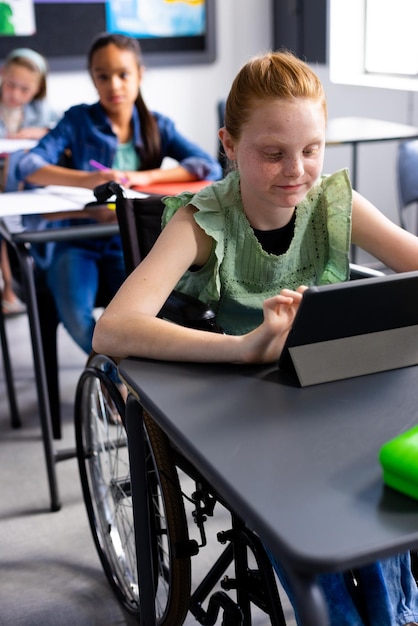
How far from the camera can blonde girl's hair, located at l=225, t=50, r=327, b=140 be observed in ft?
4.32

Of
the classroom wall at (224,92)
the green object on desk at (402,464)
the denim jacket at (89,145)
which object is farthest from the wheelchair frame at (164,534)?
the classroom wall at (224,92)

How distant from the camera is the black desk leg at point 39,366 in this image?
2.01m

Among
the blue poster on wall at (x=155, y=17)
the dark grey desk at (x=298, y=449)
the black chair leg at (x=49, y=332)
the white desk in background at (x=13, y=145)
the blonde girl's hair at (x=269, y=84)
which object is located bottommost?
the black chair leg at (x=49, y=332)

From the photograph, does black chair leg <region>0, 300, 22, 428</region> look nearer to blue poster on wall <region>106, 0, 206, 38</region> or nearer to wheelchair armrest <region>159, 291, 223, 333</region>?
wheelchair armrest <region>159, 291, 223, 333</region>

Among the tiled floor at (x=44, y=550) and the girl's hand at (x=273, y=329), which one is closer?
the girl's hand at (x=273, y=329)

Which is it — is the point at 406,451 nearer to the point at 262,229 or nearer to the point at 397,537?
the point at 397,537

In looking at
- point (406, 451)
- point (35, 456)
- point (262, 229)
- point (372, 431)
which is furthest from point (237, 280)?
point (35, 456)

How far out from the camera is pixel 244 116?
1354mm

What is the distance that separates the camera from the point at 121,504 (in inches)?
66.5

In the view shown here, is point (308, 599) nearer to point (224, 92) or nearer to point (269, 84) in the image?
point (269, 84)

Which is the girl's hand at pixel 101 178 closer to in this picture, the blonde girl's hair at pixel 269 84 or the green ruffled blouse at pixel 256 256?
the green ruffled blouse at pixel 256 256

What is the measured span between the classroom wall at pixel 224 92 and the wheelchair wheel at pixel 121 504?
295cm

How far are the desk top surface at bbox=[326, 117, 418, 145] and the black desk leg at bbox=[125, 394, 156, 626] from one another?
2.18 meters

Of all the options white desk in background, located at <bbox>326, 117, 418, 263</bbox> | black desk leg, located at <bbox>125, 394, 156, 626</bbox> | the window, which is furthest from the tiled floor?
the window
